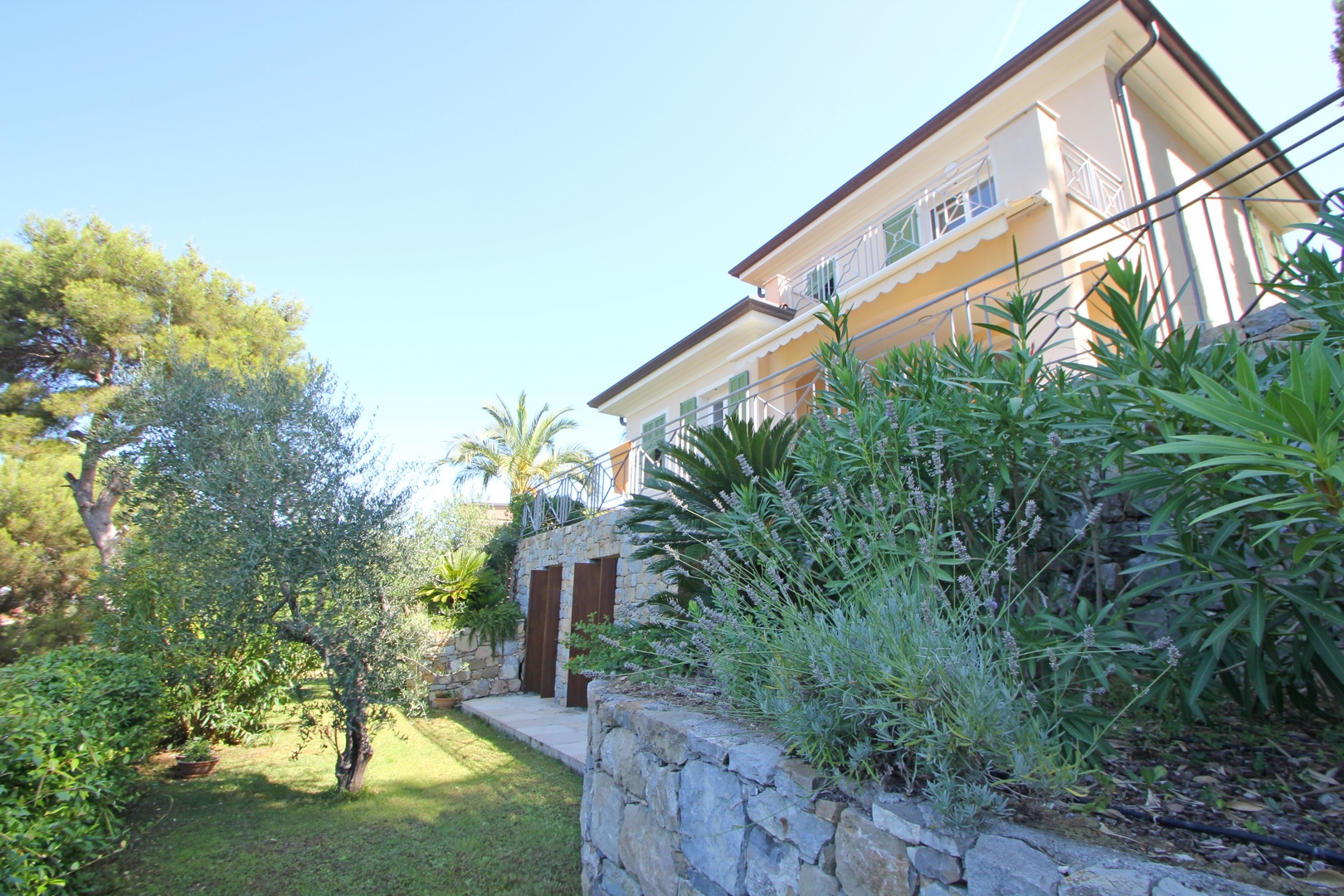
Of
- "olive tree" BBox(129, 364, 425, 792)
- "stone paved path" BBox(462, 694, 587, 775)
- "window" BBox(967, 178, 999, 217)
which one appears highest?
"window" BBox(967, 178, 999, 217)

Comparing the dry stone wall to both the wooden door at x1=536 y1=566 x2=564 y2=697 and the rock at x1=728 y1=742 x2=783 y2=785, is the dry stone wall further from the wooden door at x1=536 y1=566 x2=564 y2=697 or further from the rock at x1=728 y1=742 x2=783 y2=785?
the rock at x1=728 y1=742 x2=783 y2=785

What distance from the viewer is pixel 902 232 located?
1202cm

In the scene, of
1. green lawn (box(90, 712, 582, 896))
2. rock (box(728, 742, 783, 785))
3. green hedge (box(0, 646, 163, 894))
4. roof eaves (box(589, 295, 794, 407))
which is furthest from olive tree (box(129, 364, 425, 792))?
roof eaves (box(589, 295, 794, 407))

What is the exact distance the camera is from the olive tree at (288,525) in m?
6.68

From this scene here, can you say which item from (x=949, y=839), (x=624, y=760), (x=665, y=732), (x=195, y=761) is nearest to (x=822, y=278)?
(x=624, y=760)

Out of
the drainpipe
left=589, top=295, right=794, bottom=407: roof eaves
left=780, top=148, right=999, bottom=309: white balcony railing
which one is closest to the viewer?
the drainpipe

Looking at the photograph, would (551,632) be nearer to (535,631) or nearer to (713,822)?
(535,631)

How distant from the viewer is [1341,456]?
167cm

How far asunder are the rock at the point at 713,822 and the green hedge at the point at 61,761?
14.4 feet

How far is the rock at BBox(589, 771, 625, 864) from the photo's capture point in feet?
13.6

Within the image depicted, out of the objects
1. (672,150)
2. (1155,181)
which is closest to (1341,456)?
(1155,181)

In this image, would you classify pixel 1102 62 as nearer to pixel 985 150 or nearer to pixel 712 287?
pixel 985 150

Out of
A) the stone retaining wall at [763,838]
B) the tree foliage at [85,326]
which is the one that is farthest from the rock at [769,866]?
the tree foliage at [85,326]

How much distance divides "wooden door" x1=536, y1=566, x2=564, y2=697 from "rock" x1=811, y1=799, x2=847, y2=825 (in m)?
10.8
